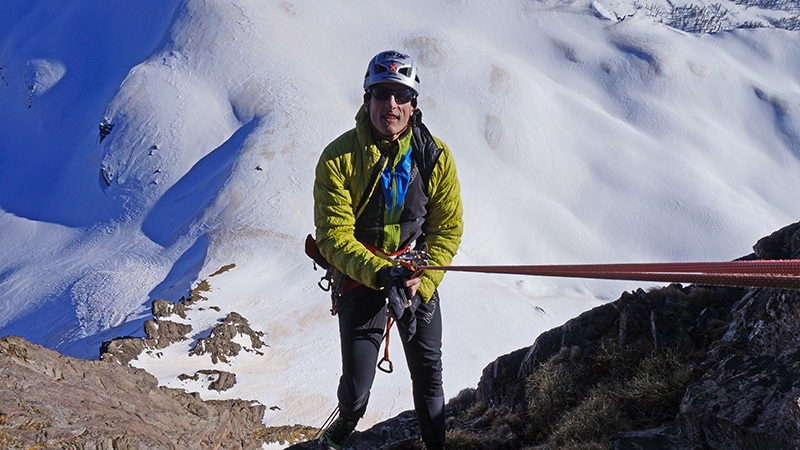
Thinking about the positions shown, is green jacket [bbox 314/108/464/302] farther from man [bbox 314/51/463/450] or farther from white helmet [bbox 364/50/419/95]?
white helmet [bbox 364/50/419/95]

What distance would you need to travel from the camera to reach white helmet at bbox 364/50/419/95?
6.54m

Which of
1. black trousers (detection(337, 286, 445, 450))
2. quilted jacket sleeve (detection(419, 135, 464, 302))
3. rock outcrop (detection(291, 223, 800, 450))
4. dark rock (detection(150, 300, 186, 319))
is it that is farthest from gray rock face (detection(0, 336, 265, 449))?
dark rock (detection(150, 300, 186, 319))

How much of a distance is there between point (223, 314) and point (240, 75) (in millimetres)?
43979

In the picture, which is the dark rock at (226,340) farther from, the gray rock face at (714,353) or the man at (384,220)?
the man at (384,220)

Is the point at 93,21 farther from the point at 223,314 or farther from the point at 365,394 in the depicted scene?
the point at 365,394

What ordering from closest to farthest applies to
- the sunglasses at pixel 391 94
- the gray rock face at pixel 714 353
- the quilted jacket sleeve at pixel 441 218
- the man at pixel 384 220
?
the gray rock face at pixel 714 353 < the man at pixel 384 220 < the sunglasses at pixel 391 94 < the quilted jacket sleeve at pixel 441 218

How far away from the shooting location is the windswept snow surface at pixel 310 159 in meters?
42.3

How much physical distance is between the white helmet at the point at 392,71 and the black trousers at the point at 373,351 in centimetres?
221

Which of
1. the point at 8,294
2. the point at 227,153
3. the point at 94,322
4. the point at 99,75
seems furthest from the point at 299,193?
the point at 99,75

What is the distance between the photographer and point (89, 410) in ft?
26.6

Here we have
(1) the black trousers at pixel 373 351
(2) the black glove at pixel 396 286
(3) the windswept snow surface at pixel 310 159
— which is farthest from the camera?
(3) the windswept snow surface at pixel 310 159

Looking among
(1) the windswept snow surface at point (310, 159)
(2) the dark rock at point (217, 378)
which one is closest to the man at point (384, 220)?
(1) the windswept snow surface at point (310, 159)

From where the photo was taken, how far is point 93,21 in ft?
289

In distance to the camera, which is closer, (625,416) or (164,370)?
(625,416)
